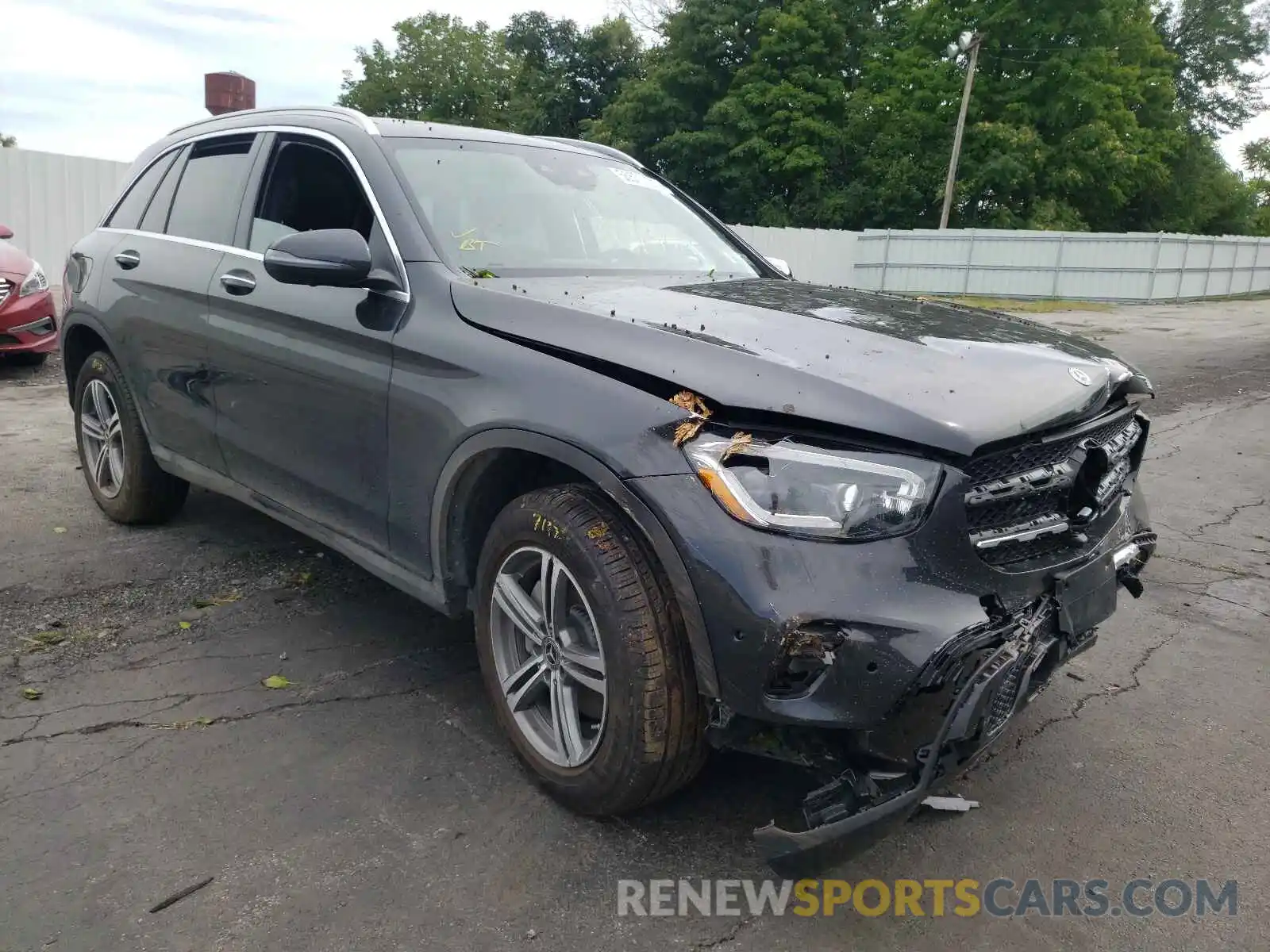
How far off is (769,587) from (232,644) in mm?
2355

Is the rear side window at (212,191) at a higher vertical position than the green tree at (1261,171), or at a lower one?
lower

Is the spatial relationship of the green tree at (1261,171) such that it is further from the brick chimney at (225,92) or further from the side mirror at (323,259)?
the side mirror at (323,259)

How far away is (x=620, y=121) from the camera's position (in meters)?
40.2

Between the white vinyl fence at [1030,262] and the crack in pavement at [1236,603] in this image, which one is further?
the white vinyl fence at [1030,262]

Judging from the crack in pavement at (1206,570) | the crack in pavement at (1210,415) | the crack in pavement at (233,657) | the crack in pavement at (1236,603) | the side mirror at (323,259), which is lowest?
the crack in pavement at (233,657)

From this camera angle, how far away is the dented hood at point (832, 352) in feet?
7.01

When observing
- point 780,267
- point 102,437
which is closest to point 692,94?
point 102,437

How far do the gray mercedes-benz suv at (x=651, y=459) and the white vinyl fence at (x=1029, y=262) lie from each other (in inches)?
860

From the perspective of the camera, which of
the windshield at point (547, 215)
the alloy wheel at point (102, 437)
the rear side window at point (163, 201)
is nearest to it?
the windshield at point (547, 215)

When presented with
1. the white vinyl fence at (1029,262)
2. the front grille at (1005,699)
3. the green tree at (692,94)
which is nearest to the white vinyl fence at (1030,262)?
the white vinyl fence at (1029,262)

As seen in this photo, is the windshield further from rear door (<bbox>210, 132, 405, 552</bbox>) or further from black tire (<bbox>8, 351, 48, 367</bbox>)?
black tire (<bbox>8, 351, 48, 367</bbox>)

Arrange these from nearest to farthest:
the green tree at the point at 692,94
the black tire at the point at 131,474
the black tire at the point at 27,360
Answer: the black tire at the point at 131,474
the black tire at the point at 27,360
the green tree at the point at 692,94

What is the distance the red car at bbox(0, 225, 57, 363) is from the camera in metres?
8.47

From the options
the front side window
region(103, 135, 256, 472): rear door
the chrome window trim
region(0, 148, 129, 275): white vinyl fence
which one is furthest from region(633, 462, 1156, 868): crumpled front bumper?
region(0, 148, 129, 275): white vinyl fence
